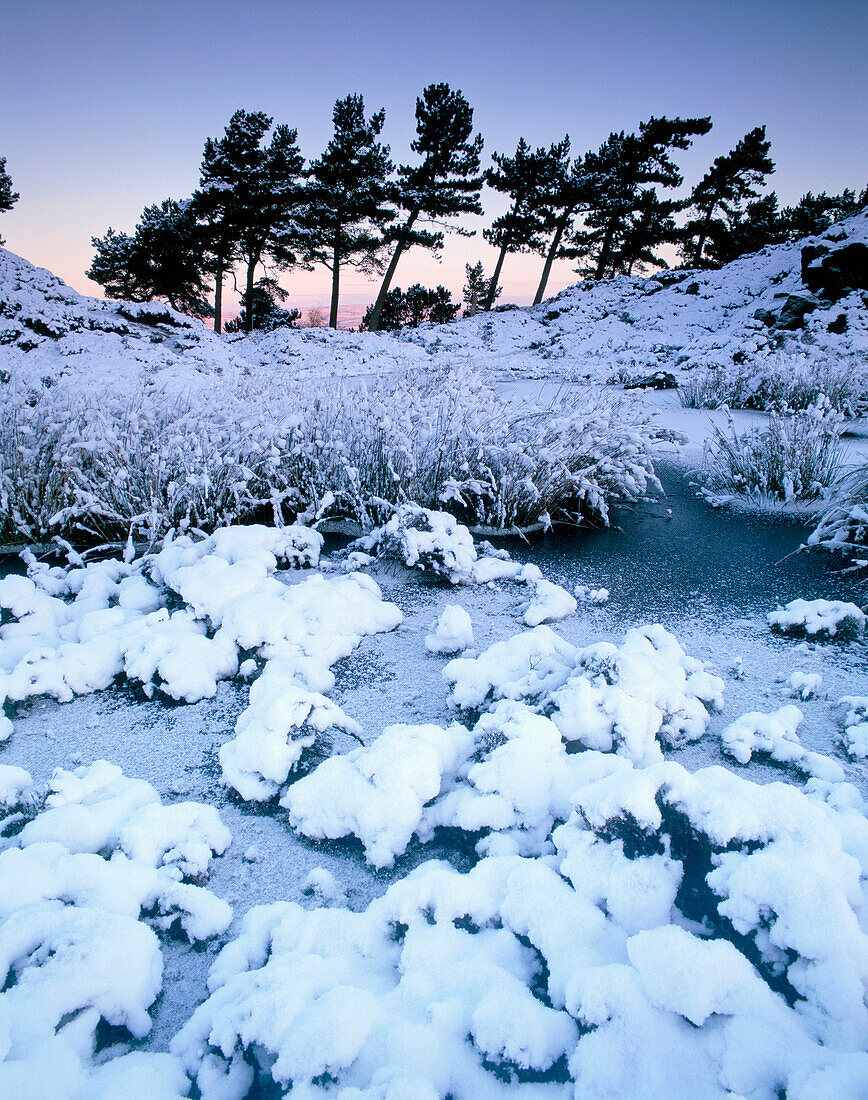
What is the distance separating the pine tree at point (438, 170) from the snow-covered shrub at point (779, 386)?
1636cm

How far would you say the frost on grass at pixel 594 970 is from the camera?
0.71 meters

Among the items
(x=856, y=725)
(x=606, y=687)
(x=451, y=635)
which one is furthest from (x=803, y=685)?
(x=451, y=635)

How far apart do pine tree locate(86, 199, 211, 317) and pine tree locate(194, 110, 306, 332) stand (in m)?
1.10

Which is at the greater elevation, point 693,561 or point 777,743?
point 693,561

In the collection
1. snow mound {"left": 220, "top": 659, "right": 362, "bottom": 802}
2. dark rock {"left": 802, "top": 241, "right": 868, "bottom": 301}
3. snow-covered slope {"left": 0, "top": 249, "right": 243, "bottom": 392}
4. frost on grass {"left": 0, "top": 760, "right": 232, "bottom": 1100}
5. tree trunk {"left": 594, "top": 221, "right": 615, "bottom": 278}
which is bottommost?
frost on grass {"left": 0, "top": 760, "right": 232, "bottom": 1100}

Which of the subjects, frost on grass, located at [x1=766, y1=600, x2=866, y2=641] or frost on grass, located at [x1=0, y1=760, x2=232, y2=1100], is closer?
frost on grass, located at [x1=0, y1=760, x2=232, y2=1100]

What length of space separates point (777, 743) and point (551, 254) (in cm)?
2724

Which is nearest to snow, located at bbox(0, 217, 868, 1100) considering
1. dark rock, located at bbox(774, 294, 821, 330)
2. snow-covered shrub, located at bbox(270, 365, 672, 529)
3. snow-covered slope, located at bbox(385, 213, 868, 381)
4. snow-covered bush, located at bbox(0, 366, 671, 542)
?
snow-covered bush, located at bbox(0, 366, 671, 542)

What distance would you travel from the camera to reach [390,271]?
2131cm

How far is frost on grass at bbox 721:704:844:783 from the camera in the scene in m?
1.26

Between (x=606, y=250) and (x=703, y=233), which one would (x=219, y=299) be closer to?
(x=606, y=250)

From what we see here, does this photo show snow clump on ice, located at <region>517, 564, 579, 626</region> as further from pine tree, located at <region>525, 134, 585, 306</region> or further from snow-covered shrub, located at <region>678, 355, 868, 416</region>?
pine tree, located at <region>525, 134, 585, 306</region>

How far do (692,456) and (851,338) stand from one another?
25.3 ft

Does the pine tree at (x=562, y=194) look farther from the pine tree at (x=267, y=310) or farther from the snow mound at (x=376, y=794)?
the snow mound at (x=376, y=794)
